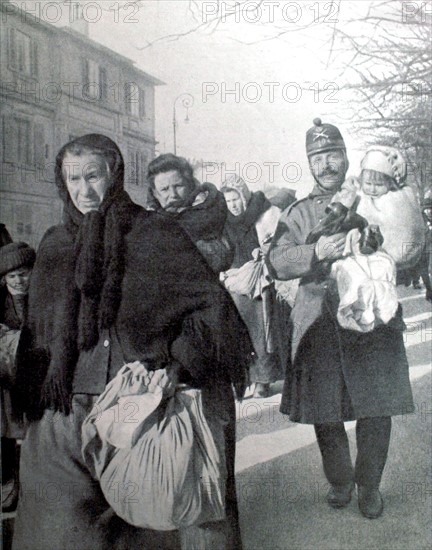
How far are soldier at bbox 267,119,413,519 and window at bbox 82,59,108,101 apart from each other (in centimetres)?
75

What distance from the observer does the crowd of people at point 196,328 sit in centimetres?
219

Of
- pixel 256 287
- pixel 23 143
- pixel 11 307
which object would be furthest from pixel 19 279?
pixel 256 287

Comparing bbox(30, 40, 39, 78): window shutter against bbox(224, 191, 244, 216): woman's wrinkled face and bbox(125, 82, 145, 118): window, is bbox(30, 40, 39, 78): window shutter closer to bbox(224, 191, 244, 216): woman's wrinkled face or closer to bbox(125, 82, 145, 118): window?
bbox(125, 82, 145, 118): window

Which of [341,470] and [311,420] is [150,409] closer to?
[311,420]

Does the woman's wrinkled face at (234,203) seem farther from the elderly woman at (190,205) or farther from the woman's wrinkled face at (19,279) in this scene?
the woman's wrinkled face at (19,279)

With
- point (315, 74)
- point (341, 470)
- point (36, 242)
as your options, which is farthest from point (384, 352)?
point (36, 242)

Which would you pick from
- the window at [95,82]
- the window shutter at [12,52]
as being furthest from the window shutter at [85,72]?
the window shutter at [12,52]

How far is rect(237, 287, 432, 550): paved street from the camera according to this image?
7.40 feet

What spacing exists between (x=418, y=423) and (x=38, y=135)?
1723 millimetres

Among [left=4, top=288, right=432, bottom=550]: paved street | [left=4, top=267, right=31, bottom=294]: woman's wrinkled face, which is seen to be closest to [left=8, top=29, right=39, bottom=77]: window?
[left=4, top=267, right=31, bottom=294]: woman's wrinkled face

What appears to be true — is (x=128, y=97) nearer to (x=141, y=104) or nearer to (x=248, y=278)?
(x=141, y=104)

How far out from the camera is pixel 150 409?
216 cm

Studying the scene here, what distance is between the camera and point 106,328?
7.20 feet

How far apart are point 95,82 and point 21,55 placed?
28 centimetres
